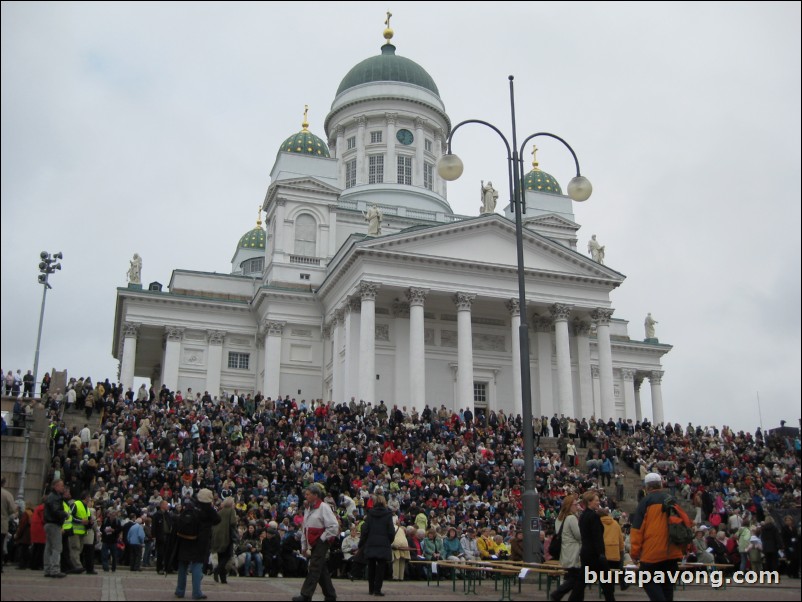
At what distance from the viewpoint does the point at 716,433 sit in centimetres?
3794

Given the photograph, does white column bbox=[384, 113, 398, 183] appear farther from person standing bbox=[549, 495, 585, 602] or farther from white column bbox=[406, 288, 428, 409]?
person standing bbox=[549, 495, 585, 602]

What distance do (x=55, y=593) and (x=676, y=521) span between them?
8.12 meters

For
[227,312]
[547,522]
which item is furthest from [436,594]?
[227,312]

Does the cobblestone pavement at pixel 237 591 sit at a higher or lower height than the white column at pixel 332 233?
lower

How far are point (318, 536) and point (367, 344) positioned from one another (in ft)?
92.0

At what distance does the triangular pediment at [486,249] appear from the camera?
139 ft

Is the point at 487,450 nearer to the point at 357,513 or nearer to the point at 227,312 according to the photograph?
the point at 357,513

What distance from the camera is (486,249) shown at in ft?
144

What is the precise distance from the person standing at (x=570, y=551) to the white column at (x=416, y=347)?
27028mm

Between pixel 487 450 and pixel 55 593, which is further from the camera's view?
pixel 487 450

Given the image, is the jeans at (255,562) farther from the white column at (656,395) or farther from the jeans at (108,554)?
the white column at (656,395)

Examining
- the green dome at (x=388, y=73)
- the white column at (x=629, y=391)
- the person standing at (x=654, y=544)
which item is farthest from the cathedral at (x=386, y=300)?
the person standing at (x=654, y=544)

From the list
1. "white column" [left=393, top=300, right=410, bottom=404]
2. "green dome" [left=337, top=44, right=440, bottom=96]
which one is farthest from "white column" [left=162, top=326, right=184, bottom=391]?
"green dome" [left=337, top=44, right=440, bottom=96]

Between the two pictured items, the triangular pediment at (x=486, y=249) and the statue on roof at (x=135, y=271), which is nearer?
the triangular pediment at (x=486, y=249)
